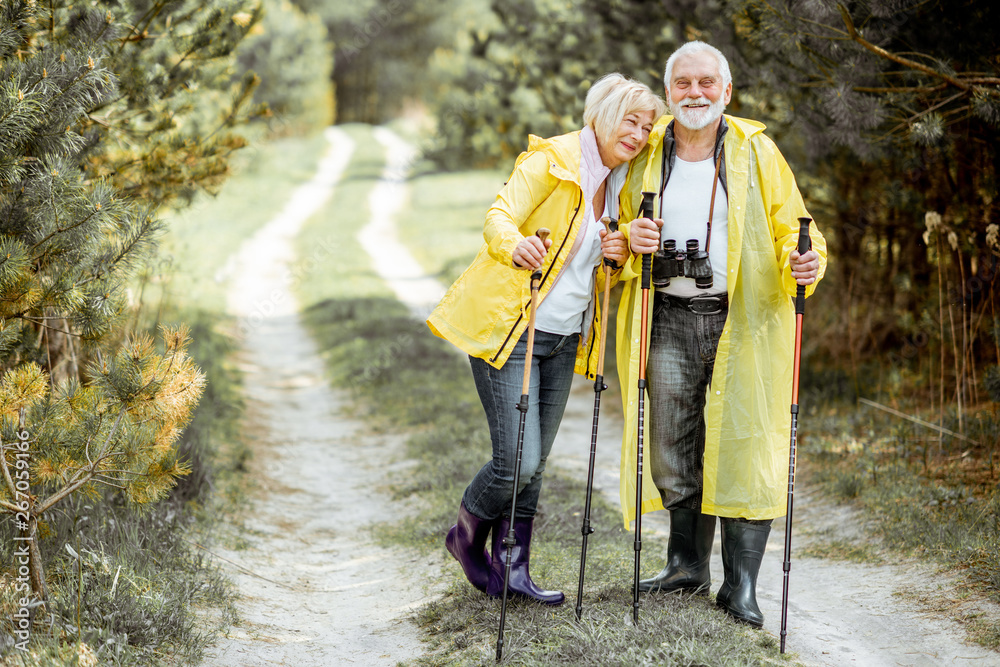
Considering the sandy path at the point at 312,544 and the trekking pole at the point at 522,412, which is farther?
the sandy path at the point at 312,544

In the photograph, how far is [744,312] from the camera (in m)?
3.40

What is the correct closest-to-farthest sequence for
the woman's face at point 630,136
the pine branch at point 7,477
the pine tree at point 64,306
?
the pine branch at point 7,477 < the pine tree at point 64,306 < the woman's face at point 630,136

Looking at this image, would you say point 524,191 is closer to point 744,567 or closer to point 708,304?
point 708,304

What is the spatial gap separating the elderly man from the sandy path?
1.39 m

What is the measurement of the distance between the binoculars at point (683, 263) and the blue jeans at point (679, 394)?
0.18 m

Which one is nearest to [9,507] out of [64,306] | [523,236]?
[64,306]

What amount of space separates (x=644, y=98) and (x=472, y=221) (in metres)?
17.3

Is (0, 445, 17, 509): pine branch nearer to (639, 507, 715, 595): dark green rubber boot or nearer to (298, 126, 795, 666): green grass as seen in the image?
(298, 126, 795, 666): green grass

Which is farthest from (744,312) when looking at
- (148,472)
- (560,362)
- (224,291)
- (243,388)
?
(224,291)

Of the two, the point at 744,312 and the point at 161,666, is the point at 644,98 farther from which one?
the point at 161,666

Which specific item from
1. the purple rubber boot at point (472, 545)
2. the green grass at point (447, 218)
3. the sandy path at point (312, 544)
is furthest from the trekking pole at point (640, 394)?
the green grass at point (447, 218)

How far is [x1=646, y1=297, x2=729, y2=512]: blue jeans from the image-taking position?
11.5ft

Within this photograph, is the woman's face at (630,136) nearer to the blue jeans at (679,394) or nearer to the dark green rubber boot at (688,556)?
the blue jeans at (679,394)

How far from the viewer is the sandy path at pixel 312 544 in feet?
12.3
